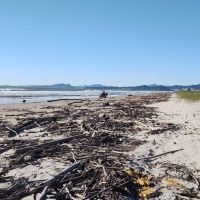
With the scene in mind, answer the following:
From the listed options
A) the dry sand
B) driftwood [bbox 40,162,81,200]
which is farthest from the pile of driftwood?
the dry sand

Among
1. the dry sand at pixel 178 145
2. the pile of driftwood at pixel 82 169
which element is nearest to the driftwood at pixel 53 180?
the pile of driftwood at pixel 82 169

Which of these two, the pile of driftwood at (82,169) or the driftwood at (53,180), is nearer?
the driftwood at (53,180)

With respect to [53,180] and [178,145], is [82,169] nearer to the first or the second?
[53,180]

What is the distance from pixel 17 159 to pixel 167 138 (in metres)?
5.54

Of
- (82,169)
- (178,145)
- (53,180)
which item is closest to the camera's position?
(53,180)

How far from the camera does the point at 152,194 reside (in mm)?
6773

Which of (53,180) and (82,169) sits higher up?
(53,180)

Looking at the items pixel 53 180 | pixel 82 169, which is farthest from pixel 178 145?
pixel 53 180

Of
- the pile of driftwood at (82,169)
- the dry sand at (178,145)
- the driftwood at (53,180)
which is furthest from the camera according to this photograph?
the dry sand at (178,145)

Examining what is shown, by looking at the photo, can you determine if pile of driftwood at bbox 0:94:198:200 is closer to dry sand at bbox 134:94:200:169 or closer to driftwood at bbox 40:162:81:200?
driftwood at bbox 40:162:81:200

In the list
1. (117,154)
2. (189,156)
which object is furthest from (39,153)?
(189,156)

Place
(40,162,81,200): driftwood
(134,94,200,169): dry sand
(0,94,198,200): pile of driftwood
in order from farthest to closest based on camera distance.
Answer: (134,94,200,169): dry sand < (0,94,198,200): pile of driftwood < (40,162,81,200): driftwood

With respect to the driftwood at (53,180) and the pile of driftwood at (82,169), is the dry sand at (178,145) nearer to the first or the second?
the pile of driftwood at (82,169)

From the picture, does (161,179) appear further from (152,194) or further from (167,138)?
(167,138)
